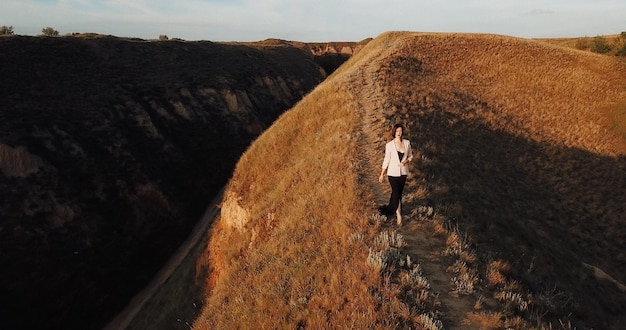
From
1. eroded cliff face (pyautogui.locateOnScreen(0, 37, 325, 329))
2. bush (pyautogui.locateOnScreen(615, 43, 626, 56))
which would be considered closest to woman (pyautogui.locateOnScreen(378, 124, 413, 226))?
eroded cliff face (pyautogui.locateOnScreen(0, 37, 325, 329))

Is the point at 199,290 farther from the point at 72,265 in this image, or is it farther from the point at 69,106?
the point at 69,106

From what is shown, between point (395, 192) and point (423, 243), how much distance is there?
5.72 feet

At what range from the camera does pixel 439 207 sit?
1306 cm

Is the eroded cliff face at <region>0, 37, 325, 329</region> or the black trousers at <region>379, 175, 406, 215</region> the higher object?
the black trousers at <region>379, 175, 406, 215</region>

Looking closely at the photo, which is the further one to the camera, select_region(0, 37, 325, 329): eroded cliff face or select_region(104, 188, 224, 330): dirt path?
select_region(0, 37, 325, 329): eroded cliff face

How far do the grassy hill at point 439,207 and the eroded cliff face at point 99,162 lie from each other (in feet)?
31.5

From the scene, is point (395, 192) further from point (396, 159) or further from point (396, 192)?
point (396, 159)

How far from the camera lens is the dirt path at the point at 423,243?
28.3ft

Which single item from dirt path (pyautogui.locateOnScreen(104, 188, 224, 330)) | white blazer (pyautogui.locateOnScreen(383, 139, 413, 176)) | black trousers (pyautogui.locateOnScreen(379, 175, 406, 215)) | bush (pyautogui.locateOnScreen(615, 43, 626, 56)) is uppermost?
bush (pyautogui.locateOnScreen(615, 43, 626, 56))

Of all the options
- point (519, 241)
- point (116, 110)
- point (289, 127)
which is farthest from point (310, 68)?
point (519, 241)

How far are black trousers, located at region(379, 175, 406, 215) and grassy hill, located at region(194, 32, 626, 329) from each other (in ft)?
1.21

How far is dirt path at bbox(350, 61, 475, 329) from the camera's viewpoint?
8.62 metres

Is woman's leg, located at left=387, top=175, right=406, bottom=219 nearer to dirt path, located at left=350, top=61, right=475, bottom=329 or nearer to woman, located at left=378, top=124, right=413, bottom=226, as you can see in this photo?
woman, located at left=378, top=124, right=413, bottom=226

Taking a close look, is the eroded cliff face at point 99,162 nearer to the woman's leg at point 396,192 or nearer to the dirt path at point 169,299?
the dirt path at point 169,299
